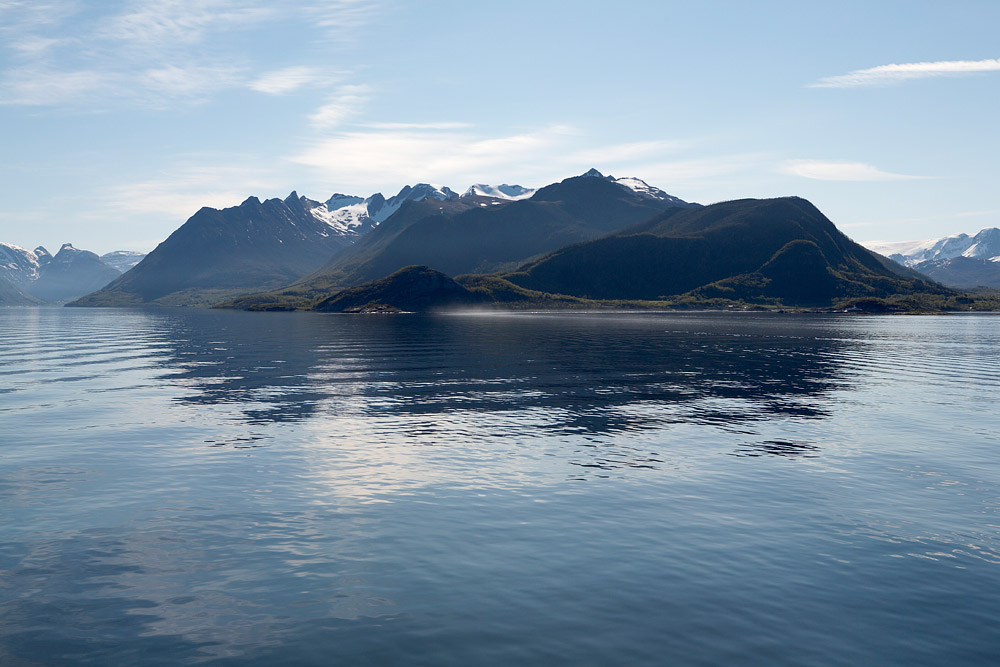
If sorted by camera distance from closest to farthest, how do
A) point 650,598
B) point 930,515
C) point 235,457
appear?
point 650,598
point 930,515
point 235,457

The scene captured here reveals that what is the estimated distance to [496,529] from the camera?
2917 centimetres

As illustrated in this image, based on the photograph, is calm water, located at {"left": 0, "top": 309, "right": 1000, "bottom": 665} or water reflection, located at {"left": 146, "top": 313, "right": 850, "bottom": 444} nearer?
calm water, located at {"left": 0, "top": 309, "right": 1000, "bottom": 665}

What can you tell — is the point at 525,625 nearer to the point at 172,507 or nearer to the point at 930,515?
the point at 172,507

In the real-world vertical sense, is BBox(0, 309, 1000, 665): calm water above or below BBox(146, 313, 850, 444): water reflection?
below

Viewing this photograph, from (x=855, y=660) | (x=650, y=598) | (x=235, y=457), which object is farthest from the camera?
(x=235, y=457)

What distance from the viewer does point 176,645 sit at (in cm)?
1922

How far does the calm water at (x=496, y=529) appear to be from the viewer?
1977 centimetres

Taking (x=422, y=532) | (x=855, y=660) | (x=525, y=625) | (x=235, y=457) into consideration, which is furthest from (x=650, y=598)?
(x=235, y=457)

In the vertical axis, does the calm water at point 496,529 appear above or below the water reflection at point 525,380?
below

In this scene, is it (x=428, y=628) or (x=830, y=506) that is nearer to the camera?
(x=428, y=628)

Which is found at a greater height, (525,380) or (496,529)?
(525,380)

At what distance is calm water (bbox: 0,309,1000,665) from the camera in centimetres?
1977

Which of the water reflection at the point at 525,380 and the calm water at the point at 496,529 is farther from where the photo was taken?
the water reflection at the point at 525,380

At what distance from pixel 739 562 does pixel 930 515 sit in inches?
524
